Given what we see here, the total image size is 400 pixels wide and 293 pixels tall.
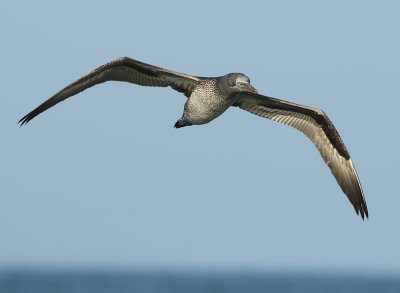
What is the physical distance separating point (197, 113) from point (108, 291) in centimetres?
5733

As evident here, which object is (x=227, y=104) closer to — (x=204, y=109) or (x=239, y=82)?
(x=204, y=109)

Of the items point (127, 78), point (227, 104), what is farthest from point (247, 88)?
point (127, 78)

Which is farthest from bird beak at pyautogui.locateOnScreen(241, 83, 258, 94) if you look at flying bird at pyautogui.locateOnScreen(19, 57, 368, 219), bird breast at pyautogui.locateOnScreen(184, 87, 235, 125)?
bird breast at pyautogui.locateOnScreen(184, 87, 235, 125)

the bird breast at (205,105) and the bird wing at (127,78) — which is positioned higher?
the bird wing at (127,78)

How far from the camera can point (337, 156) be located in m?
20.1

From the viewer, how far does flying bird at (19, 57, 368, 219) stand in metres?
18.2

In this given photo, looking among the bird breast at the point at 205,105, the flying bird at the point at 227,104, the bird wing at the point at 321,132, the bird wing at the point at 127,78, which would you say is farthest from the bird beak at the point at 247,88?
the bird wing at the point at 321,132

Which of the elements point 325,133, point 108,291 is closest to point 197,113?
point 325,133

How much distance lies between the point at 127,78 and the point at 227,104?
7.27 feet

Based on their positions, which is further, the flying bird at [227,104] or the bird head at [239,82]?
the flying bird at [227,104]

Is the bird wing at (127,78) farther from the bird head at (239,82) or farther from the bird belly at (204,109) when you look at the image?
the bird head at (239,82)

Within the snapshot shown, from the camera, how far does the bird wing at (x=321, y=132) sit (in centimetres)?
1981

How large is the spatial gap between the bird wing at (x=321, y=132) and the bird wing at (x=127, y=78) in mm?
1476

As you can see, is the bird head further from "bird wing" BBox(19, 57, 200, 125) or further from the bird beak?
"bird wing" BBox(19, 57, 200, 125)
